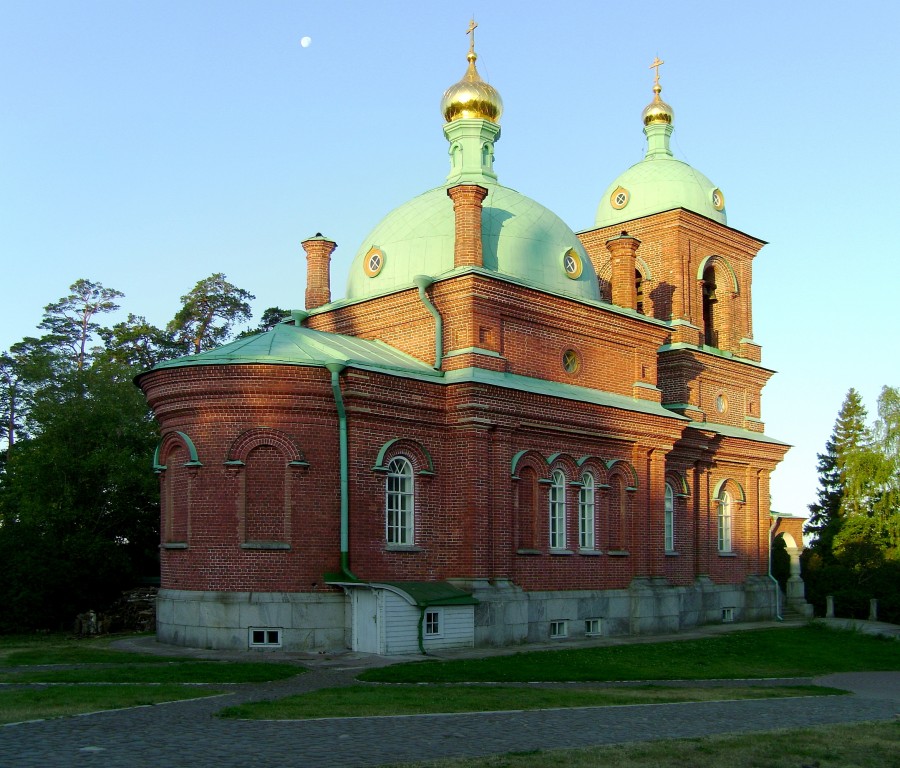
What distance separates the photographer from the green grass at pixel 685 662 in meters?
15.8

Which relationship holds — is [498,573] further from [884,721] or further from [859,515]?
[859,515]

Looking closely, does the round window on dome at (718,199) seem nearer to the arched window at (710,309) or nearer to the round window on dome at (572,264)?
the arched window at (710,309)

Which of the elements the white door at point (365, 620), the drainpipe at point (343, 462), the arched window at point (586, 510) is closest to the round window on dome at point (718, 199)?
the arched window at point (586, 510)

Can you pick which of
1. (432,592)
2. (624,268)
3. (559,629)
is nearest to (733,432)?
(624,268)

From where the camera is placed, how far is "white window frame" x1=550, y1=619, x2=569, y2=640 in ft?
73.6

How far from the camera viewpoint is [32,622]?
2477cm

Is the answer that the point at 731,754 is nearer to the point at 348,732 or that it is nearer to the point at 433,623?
the point at 348,732

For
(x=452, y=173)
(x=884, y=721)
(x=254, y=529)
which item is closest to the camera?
(x=884, y=721)

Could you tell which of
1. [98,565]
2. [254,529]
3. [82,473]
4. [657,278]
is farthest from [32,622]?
[657,278]

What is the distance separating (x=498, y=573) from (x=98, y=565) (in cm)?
1072

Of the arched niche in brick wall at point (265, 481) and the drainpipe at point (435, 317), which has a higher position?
the drainpipe at point (435, 317)

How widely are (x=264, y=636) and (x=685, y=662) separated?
7.43m

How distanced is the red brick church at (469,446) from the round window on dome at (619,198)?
561 millimetres

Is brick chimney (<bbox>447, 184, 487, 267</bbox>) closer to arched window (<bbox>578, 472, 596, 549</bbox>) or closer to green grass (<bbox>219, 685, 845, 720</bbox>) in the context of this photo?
arched window (<bbox>578, 472, 596, 549</bbox>)
